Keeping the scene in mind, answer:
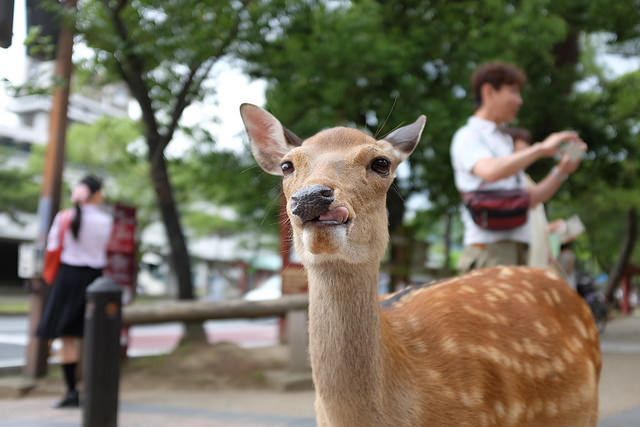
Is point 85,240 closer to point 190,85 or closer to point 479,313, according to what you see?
point 190,85

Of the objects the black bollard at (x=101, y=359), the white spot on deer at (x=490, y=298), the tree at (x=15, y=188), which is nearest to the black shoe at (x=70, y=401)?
the black bollard at (x=101, y=359)

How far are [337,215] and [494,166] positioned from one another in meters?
1.85

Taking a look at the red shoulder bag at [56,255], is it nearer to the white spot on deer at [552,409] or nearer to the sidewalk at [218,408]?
the sidewalk at [218,408]

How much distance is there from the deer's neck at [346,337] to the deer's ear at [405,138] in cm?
51

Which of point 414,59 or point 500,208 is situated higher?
point 414,59

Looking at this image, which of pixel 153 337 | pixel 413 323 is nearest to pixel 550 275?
pixel 413 323

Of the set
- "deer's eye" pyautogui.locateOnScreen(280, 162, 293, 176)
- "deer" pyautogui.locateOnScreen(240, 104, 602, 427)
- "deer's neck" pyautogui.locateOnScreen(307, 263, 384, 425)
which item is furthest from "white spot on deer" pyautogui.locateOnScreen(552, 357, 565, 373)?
"deer's eye" pyautogui.locateOnScreen(280, 162, 293, 176)

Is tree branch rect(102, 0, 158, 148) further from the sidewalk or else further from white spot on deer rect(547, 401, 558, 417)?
white spot on deer rect(547, 401, 558, 417)

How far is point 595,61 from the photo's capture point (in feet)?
72.6

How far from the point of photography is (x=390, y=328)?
2287 millimetres

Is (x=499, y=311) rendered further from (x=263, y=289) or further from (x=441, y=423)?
(x=263, y=289)

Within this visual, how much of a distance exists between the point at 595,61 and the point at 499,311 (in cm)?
2233

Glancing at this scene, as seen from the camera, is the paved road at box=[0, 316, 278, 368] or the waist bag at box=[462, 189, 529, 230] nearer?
the waist bag at box=[462, 189, 529, 230]

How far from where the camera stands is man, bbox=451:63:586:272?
355cm
